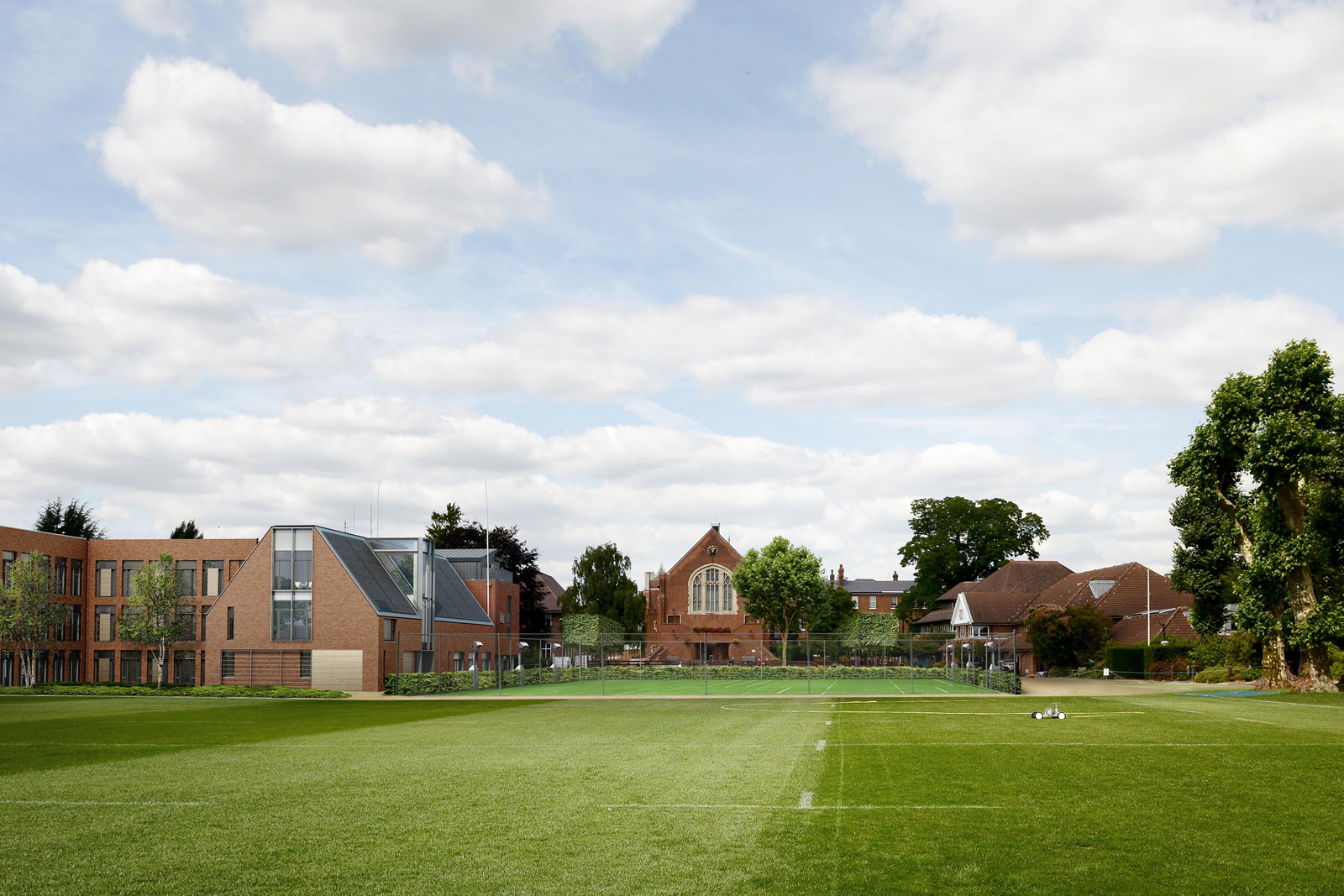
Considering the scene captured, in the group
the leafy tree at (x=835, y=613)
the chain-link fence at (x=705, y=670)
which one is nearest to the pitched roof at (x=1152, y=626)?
the chain-link fence at (x=705, y=670)

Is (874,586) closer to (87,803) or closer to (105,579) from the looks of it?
(105,579)

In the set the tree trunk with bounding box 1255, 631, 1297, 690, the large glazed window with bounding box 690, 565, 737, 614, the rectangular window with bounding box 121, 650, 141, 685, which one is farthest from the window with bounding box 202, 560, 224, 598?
the tree trunk with bounding box 1255, 631, 1297, 690

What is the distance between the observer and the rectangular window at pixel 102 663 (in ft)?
216

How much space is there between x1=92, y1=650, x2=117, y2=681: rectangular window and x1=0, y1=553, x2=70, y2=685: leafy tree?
481 centimetres

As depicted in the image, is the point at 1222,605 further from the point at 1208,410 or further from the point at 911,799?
the point at 911,799

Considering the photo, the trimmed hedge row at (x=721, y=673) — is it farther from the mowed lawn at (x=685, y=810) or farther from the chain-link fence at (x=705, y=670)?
the mowed lawn at (x=685, y=810)

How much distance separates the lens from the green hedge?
47.8 metres

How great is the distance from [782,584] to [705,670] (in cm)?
3686

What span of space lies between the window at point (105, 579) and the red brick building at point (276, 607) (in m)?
0.05

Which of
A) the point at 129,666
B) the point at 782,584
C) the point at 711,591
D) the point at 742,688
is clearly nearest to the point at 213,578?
the point at 129,666

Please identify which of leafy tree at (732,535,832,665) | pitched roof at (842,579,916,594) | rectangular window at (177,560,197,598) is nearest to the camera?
rectangular window at (177,560,197,598)

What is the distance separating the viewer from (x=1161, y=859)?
9.38 metres

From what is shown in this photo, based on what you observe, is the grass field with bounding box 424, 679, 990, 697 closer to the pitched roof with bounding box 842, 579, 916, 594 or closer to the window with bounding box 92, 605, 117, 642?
the window with bounding box 92, 605, 117, 642

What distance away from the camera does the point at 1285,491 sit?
40.6 m
